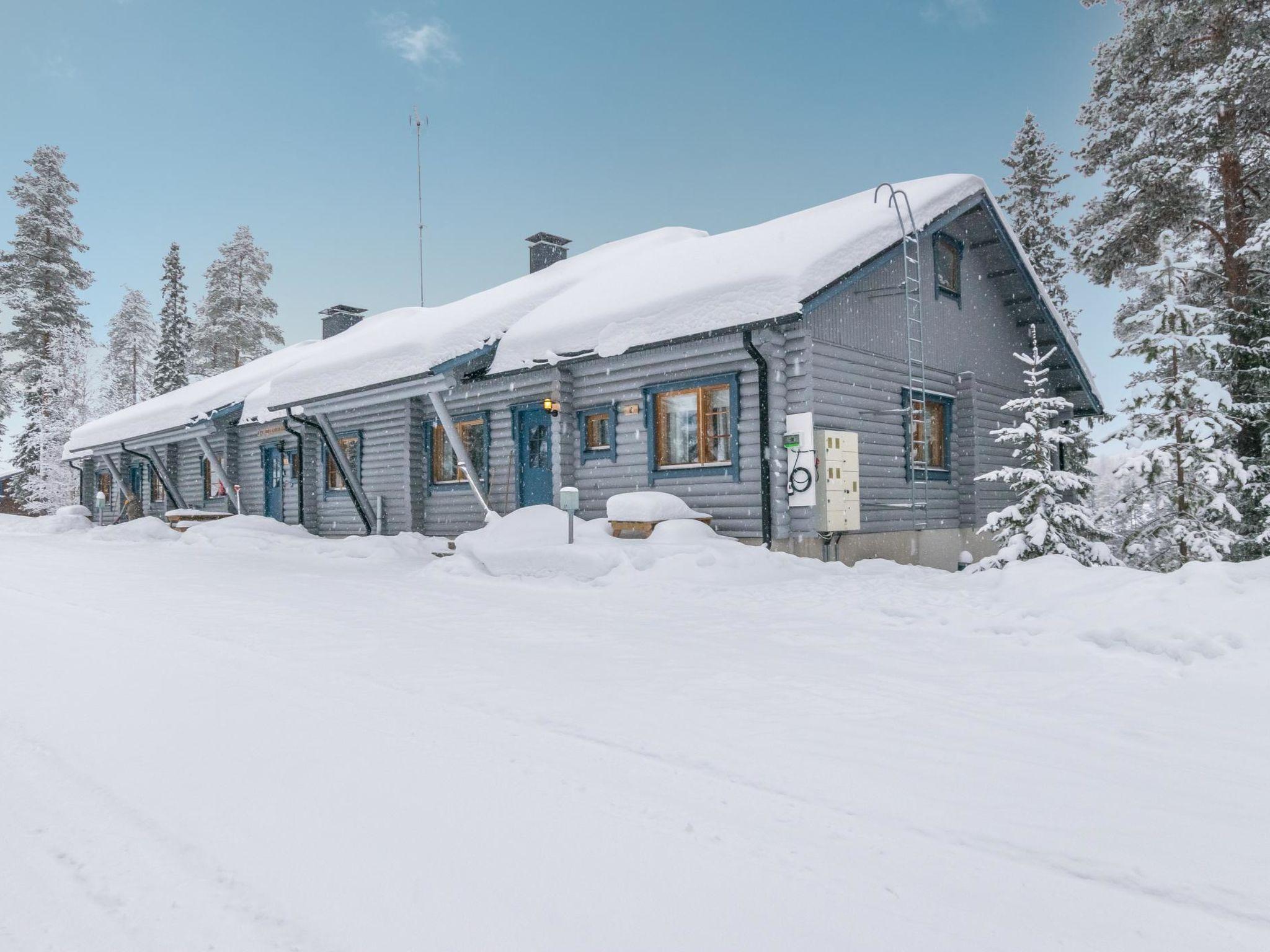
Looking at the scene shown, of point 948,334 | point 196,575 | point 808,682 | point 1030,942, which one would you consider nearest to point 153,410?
point 196,575

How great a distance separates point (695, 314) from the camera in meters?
11.1

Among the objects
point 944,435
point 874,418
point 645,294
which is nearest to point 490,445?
point 645,294

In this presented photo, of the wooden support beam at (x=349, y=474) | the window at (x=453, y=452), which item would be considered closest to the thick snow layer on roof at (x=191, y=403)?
the wooden support beam at (x=349, y=474)

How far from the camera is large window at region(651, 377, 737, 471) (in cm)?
1169

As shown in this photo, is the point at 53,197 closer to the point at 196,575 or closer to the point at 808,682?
the point at 196,575

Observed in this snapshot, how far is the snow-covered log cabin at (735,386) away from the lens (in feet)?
36.0

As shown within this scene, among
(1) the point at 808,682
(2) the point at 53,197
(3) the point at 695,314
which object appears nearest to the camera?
(1) the point at 808,682

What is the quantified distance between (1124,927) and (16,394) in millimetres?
50817

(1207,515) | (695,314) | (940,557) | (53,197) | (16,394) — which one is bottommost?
(940,557)

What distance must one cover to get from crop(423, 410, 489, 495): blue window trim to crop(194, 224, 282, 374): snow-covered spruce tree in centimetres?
3253

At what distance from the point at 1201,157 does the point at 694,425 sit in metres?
10.0

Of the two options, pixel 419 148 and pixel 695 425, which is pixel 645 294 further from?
pixel 419 148

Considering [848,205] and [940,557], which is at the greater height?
[848,205]

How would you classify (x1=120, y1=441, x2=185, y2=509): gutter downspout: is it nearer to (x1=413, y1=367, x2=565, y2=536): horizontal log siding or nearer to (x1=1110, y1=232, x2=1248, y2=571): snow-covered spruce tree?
(x1=413, y1=367, x2=565, y2=536): horizontal log siding
